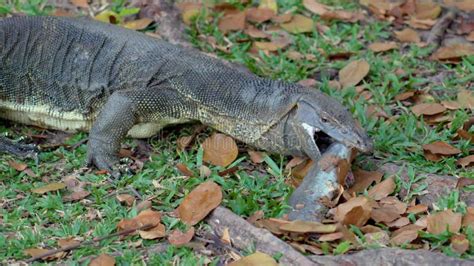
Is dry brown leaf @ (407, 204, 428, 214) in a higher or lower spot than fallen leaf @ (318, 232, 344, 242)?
lower

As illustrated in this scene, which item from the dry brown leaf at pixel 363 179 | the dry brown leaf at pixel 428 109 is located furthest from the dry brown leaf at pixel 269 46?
the dry brown leaf at pixel 363 179

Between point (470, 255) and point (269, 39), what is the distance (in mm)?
3301

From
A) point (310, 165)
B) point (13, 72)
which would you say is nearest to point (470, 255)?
point (310, 165)

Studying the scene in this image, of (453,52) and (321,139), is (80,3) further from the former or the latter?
(453,52)

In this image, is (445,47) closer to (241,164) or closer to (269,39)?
(269,39)

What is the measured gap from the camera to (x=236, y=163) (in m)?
6.05

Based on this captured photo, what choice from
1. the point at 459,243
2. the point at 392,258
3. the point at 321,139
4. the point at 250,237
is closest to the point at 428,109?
A: the point at 321,139

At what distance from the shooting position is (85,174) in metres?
6.04

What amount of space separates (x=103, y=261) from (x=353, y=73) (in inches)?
120

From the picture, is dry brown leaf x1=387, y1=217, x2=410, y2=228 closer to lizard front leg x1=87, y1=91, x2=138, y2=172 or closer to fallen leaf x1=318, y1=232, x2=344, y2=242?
fallen leaf x1=318, y1=232, x2=344, y2=242

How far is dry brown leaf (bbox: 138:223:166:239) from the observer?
513 centimetres

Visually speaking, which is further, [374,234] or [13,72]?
[13,72]

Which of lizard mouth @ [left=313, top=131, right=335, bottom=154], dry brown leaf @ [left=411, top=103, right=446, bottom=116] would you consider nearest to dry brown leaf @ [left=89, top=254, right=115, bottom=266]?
lizard mouth @ [left=313, top=131, right=335, bottom=154]

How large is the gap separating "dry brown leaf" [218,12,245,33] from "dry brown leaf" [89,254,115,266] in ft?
10.8
